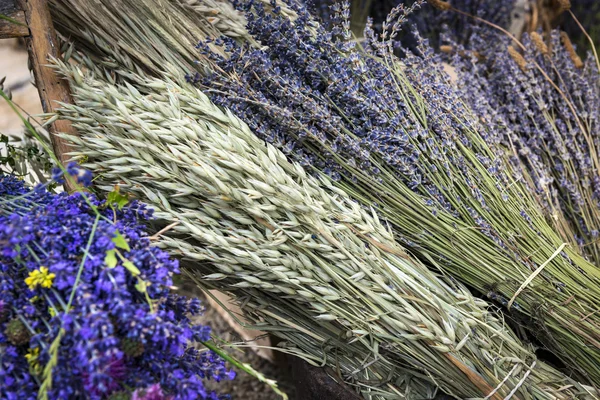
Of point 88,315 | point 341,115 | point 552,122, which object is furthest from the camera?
point 552,122

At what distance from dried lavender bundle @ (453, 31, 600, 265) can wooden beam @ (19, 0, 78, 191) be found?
955 mm

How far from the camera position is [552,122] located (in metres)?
1.30

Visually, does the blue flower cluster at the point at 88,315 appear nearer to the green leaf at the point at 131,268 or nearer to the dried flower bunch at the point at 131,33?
the green leaf at the point at 131,268

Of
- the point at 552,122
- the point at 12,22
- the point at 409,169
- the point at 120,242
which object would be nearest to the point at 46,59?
the point at 12,22

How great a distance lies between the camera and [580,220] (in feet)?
4.00

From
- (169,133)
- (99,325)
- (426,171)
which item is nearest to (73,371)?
(99,325)

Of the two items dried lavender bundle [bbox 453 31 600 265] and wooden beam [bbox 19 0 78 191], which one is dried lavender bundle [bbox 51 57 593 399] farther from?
dried lavender bundle [bbox 453 31 600 265]

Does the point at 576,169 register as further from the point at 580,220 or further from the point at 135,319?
the point at 135,319

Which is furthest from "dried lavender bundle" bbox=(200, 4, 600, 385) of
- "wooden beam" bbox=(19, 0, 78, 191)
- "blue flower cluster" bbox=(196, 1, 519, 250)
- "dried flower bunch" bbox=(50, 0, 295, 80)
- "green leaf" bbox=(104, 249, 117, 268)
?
"green leaf" bbox=(104, 249, 117, 268)

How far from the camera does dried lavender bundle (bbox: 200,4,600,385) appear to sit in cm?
94

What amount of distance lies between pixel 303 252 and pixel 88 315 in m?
0.38

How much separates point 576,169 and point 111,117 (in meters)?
1.13

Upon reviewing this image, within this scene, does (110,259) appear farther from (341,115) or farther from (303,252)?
(341,115)

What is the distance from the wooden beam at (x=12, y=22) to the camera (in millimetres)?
920
